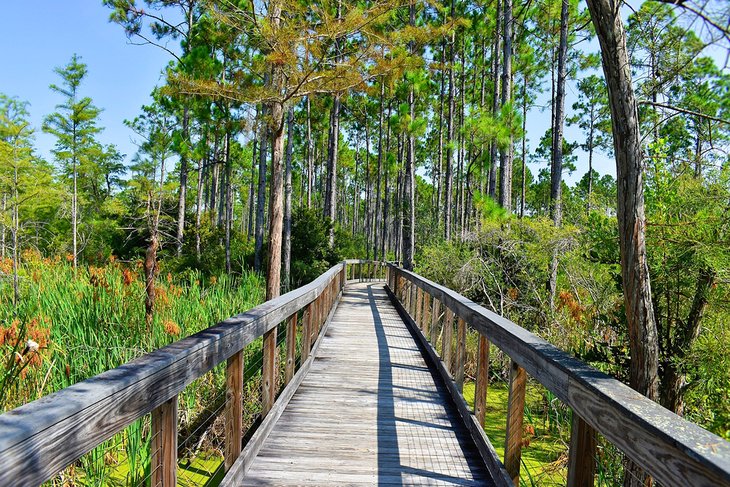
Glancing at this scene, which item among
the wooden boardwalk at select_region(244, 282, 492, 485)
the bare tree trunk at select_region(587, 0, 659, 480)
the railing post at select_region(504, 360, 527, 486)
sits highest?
the bare tree trunk at select_region(587, 0, 659, 480)

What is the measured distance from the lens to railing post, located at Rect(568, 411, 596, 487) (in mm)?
1807

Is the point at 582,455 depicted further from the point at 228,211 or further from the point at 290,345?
the point at 228,211

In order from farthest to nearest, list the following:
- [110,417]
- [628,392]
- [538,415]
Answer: [538,415] < [628,392] < [110,417]

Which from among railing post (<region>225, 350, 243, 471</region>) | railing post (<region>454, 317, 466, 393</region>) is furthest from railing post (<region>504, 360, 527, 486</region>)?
railing post (<region>225, 350, 243, 471</region>)

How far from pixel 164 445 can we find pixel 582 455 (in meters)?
1.71

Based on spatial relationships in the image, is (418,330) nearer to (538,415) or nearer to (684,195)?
(538,415)

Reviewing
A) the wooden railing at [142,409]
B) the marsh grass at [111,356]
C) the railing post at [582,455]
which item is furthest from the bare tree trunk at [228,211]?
the railing post at [582,455]

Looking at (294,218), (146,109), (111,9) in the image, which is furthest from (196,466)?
(146,109)

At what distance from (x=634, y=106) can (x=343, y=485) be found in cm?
273

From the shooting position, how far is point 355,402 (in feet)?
13.8

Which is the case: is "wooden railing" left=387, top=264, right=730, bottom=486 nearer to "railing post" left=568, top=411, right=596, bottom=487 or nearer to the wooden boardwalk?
"railing post" left=568, top=411, right=596, bottom=487

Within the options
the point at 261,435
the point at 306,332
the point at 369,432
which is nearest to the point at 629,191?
the point at 369,432

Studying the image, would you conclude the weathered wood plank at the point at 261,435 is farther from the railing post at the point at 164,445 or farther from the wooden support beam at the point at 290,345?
the railing post at the point at 164,445

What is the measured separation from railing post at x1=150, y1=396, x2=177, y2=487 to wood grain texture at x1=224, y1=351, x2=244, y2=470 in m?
0.72
